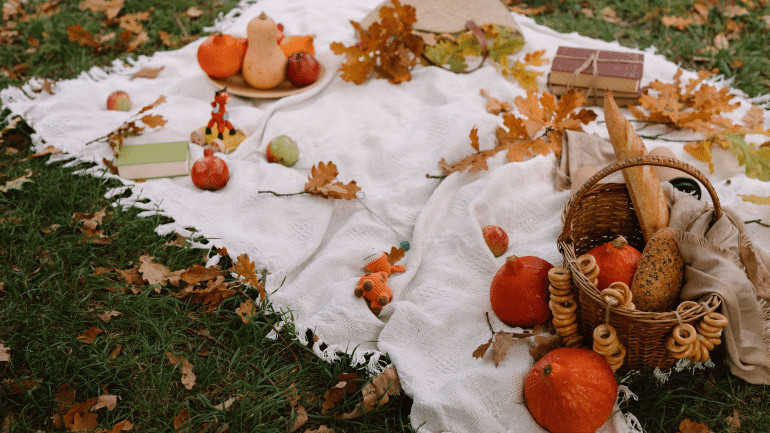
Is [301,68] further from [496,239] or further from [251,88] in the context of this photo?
[496,239]

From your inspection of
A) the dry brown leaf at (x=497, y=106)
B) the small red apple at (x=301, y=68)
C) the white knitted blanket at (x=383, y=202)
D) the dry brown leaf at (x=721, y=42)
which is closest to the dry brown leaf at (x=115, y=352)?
the white knitted blanket at (x=383, y=202)

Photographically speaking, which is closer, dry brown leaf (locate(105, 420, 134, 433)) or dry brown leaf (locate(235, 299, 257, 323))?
dry brown leaf (locate(105, 420, 134, 433))

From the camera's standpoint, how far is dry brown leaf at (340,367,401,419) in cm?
213

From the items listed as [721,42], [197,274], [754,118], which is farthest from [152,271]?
[721,42]

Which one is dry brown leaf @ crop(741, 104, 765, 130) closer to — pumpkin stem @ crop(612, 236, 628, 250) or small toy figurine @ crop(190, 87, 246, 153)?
pumpkin stem @ crop(612, 236, 628, 250)

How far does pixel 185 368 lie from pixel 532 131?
6.95ft

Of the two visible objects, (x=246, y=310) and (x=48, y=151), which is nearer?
(x=246, y=310)

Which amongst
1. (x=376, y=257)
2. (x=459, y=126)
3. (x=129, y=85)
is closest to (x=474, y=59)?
(x=459, y=126)

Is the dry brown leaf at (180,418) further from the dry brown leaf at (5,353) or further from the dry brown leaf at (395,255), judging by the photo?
the dry brown leaf at (395,255)

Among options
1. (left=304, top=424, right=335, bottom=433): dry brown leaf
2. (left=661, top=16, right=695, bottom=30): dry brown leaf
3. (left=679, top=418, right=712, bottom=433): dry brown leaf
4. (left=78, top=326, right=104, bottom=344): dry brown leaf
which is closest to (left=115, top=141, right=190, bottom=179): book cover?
(left=78, top=326, right=104, bottom=344): dry brown leaf

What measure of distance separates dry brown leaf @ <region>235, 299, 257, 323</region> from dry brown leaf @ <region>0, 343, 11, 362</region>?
33.4 inches

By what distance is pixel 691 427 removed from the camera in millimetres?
2062

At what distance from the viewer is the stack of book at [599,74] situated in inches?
138

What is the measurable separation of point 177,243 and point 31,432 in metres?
1.00
